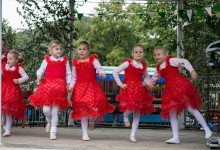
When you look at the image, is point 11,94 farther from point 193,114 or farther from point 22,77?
point 193,114

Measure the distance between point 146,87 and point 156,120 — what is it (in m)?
6.00

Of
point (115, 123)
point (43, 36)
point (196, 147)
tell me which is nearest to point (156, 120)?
point (115, 123)

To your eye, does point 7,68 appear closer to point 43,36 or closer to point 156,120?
point 43,36

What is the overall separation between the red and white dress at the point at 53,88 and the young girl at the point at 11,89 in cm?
68

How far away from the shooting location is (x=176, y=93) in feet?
26.0

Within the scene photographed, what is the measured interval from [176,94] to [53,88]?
1897 millimetres

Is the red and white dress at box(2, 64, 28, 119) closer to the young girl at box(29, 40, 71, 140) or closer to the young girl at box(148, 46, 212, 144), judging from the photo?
the young girl at box(29, 40, 71, 140)

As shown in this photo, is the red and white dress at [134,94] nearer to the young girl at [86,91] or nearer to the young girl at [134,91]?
the young girl at [134,91]

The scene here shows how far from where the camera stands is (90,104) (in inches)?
317

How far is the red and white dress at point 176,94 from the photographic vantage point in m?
7.91

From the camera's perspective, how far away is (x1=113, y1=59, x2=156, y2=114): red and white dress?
8.09m

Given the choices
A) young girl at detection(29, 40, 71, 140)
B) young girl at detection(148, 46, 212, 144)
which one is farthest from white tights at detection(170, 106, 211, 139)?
young girl at detection(29, 40, 71, 140)

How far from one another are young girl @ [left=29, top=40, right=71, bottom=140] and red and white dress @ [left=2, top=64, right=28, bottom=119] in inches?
26.8

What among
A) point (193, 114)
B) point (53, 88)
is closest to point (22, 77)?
point (53, 88)
